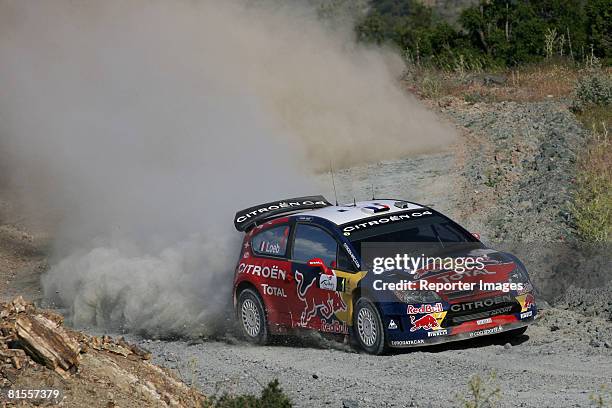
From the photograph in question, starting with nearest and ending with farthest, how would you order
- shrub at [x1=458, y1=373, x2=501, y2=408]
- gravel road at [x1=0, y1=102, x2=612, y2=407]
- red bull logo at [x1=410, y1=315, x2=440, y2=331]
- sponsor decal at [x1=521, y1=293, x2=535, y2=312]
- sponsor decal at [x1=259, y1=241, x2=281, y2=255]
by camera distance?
shrub at [x1=458, y1=373, x2=501, y2=408] → gravel road at [x1=0, y1=102, x2=612, y2=407] → red bull logo at [x1=410, y1=315, x2=440, y2=331] → sponsor decal at [x1=521, y1=293, x2=535, y2=312] → sponsor decal at [x1=259, y1=241, x2=281, y2=255]

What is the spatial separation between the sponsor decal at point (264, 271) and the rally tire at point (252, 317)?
0.76ft

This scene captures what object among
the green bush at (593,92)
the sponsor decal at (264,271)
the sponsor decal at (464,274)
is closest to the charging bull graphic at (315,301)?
the sponsor decal at (264,271)

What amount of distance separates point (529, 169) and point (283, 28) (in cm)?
1017

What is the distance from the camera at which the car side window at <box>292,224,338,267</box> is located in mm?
12281

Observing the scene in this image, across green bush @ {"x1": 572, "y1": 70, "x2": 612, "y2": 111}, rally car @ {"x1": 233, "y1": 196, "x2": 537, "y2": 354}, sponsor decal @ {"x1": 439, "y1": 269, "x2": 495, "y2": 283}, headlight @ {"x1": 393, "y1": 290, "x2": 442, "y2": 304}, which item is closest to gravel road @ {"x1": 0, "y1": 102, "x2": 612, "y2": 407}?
rally car @ {"x1": 233, "y1": 196, "x2": 537, "y2": 354}

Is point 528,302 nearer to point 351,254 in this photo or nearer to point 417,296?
point 417,296

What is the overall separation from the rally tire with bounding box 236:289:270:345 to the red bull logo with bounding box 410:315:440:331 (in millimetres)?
2257

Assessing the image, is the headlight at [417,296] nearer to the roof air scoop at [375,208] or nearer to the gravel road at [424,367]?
the gravel road at [424,367]

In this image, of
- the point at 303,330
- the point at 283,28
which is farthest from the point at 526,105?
the point at 303,330

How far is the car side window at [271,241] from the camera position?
12.9 meters

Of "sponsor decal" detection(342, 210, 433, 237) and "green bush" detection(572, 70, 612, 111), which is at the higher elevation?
"green bush" detection(572, 70, 612, 111)

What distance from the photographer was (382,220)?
1262 cm

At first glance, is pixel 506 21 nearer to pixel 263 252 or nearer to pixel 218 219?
pixel 218 219

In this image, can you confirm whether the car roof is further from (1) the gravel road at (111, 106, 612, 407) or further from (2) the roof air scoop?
(1) the gravel road at (111, 106, 612, 407)
